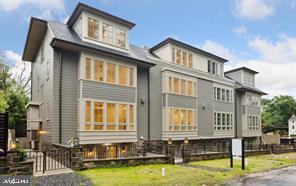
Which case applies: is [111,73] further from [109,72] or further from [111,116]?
[111,116]

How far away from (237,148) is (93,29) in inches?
490

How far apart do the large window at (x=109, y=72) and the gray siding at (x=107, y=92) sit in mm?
356

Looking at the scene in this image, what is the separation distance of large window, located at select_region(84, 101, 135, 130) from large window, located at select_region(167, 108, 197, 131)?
456cm

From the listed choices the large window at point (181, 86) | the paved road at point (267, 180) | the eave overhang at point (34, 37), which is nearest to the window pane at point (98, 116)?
the large window at point (181, 86)

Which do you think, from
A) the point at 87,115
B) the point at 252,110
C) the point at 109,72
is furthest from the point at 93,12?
the point at 252,110

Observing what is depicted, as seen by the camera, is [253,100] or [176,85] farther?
[253,100]

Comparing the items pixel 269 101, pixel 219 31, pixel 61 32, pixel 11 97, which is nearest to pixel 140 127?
pixel 61 32

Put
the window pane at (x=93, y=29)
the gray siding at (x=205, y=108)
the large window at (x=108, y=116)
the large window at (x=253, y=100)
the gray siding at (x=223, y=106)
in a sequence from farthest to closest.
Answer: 1. the large window at (x=253, y=100)
2. the gray siding at (x=223, y=106)
3. the gray siding at (x=205, y=108)
4. the window pane at (x=93, y=29)
5. the large window at (x=108, y=116)

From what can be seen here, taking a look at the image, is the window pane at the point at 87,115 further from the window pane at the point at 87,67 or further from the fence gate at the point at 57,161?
the fence gate at the point at 57,161

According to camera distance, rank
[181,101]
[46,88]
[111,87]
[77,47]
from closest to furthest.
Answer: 1. [77,47]
2. [111,87]
3. [46,88]
4. [181,101]

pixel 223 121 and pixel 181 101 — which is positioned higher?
pixel 181 101

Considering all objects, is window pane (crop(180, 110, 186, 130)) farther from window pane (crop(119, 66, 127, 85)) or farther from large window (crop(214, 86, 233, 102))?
window pane (crop(119, 66, 127, 85))

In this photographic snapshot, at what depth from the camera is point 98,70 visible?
17500 millimetres

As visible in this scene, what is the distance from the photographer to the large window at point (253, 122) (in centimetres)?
3070
